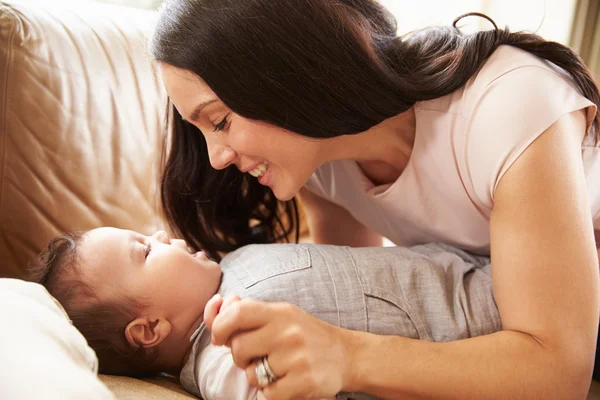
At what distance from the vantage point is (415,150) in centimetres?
134

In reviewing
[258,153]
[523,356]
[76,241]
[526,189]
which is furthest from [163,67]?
[523,356]

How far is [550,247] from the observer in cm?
103

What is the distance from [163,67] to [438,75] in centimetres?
51

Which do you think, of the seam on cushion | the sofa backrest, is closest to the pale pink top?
the sofa backrest

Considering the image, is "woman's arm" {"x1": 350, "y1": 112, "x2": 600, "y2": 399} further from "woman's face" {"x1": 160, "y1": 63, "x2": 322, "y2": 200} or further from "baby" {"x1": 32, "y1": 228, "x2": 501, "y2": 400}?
"woman's face" {"x1": 160, "y1": 63, "x2": 322, "y2": 200}

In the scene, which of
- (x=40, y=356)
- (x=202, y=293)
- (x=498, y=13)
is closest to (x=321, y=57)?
(x=202, y=293)

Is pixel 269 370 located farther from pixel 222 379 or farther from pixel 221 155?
pixel 221 155

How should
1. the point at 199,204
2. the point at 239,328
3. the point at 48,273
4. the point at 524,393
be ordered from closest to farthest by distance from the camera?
1. the point at 239,328
2. the point at 524,393
3. the point at 48,273
4. the point at 199,204

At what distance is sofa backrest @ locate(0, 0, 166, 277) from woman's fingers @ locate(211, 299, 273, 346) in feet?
2.51

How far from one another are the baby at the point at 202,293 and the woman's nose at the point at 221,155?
177mm

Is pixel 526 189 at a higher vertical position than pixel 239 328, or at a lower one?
higher

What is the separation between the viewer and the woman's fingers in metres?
0.88

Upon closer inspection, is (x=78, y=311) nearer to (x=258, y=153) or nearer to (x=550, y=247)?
(x=258, y=153)

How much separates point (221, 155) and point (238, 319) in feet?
1.47
